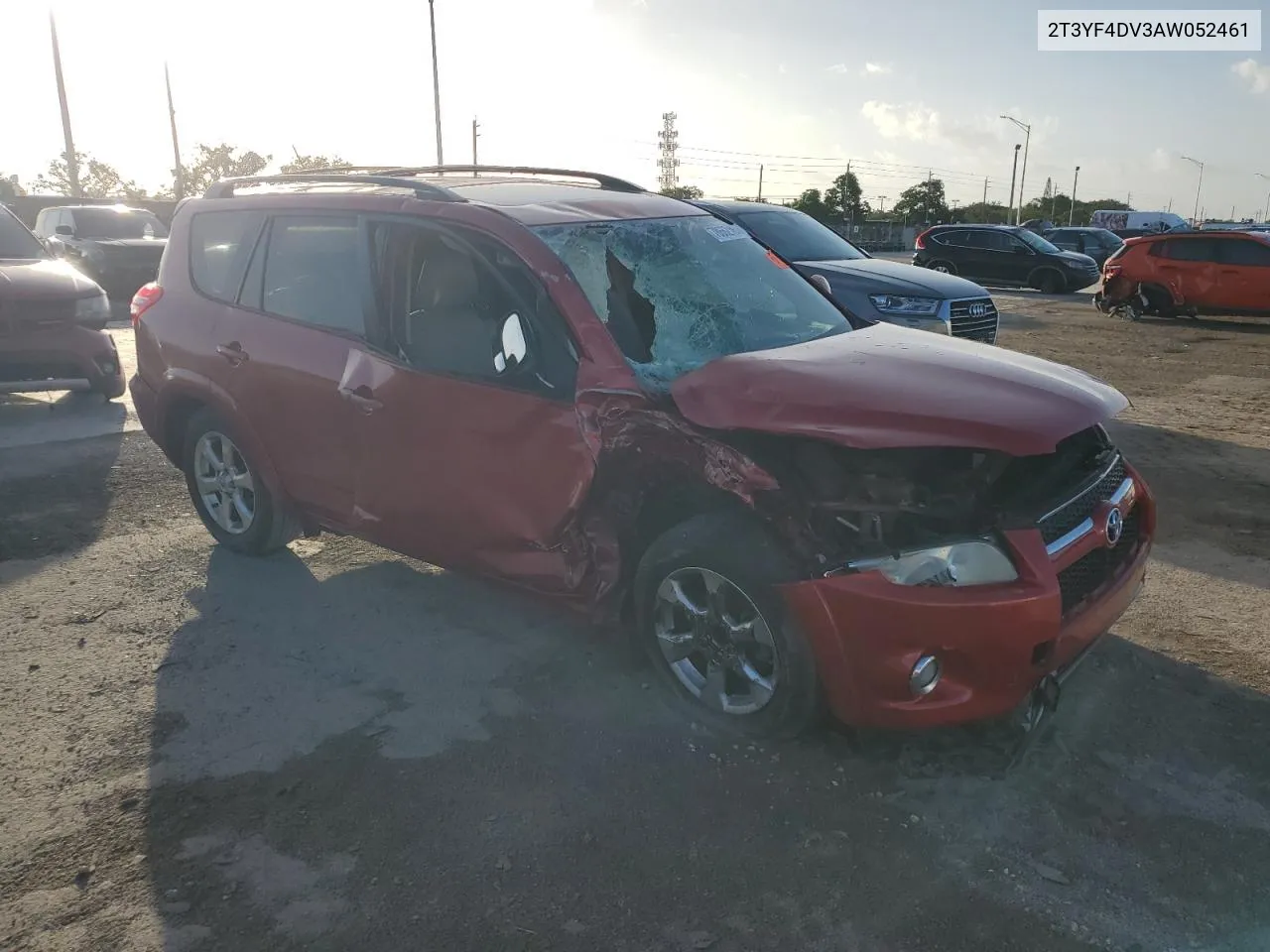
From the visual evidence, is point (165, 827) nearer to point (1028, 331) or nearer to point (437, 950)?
point (437, 950)

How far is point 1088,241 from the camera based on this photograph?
29953 millimetres

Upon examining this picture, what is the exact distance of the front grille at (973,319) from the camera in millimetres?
8734

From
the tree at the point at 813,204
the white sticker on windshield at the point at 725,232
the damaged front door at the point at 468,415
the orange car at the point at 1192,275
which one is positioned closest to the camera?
the damaged front door at the point at 468,415

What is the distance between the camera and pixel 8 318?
25.7 feet

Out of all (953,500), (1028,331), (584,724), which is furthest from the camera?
(1028,331)

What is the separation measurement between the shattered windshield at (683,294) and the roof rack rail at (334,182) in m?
0.57

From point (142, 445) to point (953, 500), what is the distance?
639cm

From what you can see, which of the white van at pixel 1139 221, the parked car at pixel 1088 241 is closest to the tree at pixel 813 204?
the white van at pixel 1139 221

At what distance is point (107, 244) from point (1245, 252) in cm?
1836

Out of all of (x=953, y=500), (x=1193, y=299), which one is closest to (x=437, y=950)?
(x=953, y=500)

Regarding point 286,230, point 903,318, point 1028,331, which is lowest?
point 1028,331

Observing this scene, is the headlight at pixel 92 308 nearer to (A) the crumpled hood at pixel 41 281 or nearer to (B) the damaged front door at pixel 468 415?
(A) the crumpled hood at pixel 41 281

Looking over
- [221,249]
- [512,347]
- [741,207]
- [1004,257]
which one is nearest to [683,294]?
[512,347]

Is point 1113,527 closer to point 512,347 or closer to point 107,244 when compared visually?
point 512,347
